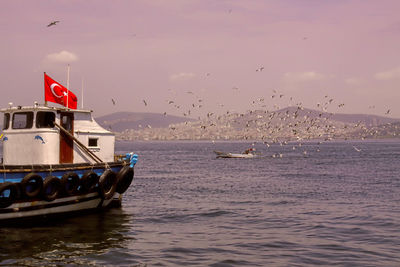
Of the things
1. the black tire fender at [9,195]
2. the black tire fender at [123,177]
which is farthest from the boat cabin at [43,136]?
the black tire fender at [9,195]

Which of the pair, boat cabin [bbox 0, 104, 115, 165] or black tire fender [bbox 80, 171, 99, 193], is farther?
black tire fender [bbox 80, 171, 99, 193]

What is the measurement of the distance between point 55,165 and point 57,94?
12.5 feet

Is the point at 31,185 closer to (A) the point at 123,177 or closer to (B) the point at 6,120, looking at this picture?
(B) the point at 6,120

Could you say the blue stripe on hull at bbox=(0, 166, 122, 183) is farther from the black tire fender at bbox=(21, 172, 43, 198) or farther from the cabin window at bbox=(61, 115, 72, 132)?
the cabin window at bbox=(61, 115, 72, 132)

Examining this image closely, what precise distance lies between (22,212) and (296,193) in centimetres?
2102

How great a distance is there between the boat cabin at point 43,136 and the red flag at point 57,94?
1.99 feet

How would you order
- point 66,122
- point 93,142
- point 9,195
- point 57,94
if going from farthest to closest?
point 93,142 < point 66,122 < point 57,94 < point 9,195

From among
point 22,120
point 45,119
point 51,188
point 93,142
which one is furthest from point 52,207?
point 22,120

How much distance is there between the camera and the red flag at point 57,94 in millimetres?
20641

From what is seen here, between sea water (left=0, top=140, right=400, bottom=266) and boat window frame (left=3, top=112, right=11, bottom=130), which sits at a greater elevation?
boat window frame (left=3, top=112, right=11, bottom=130)

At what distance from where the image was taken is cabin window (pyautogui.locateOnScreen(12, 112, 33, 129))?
803 inches

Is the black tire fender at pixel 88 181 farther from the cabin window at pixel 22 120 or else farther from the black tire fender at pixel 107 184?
the cabin window at pixel 22 120

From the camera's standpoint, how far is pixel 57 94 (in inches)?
830

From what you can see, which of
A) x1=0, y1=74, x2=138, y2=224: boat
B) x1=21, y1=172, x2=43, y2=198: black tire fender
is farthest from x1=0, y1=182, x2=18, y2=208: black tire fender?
x1=21, y1=172, x2=43, y2=198: black tire fender
